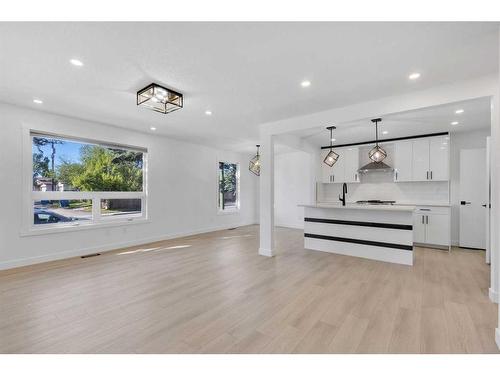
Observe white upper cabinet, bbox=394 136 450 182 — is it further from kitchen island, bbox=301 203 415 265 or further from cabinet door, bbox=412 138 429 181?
kitchen island, bbox=301 203 415 265

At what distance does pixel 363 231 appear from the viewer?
14.2 ft

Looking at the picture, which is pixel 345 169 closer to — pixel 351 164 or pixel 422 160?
pixel 351 164

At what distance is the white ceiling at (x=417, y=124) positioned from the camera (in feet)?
12.8

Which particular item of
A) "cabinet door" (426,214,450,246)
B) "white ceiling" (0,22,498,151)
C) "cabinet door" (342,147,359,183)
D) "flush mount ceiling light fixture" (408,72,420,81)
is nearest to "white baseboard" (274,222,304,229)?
"cabinet door" (342,147,359,183)

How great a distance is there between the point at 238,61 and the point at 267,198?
268 cm

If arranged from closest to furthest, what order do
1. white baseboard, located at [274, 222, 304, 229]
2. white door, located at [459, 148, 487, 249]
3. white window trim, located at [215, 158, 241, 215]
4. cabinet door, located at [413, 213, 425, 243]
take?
white door, located at [459, 148, 487, 249]
cabinet door, located at [413, 213, 425, 243]
white window trim, located at [215, 158, 241, 215]
white baseboard, located at [274, 222, 304, 229]

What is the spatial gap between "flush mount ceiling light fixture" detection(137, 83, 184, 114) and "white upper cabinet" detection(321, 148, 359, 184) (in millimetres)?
5006

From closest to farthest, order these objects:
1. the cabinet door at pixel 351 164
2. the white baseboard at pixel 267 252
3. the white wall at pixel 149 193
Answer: the white wall at pixel 149 193, the white baseboard at pixel 267 252, the cabinet door at pixel 351 164

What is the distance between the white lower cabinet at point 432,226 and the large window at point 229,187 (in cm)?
536

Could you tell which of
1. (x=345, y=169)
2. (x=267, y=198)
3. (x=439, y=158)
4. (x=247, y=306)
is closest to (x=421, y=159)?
(x=439, y=158)

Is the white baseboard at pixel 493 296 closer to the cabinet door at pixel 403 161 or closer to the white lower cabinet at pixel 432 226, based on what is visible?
the white lower cabinet at pixel 432 226

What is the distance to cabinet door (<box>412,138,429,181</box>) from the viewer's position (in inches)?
214

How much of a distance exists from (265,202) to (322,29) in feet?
10.3

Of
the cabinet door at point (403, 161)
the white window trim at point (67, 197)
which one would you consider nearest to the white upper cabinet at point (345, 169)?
the cabinet door at point (403, 161)
